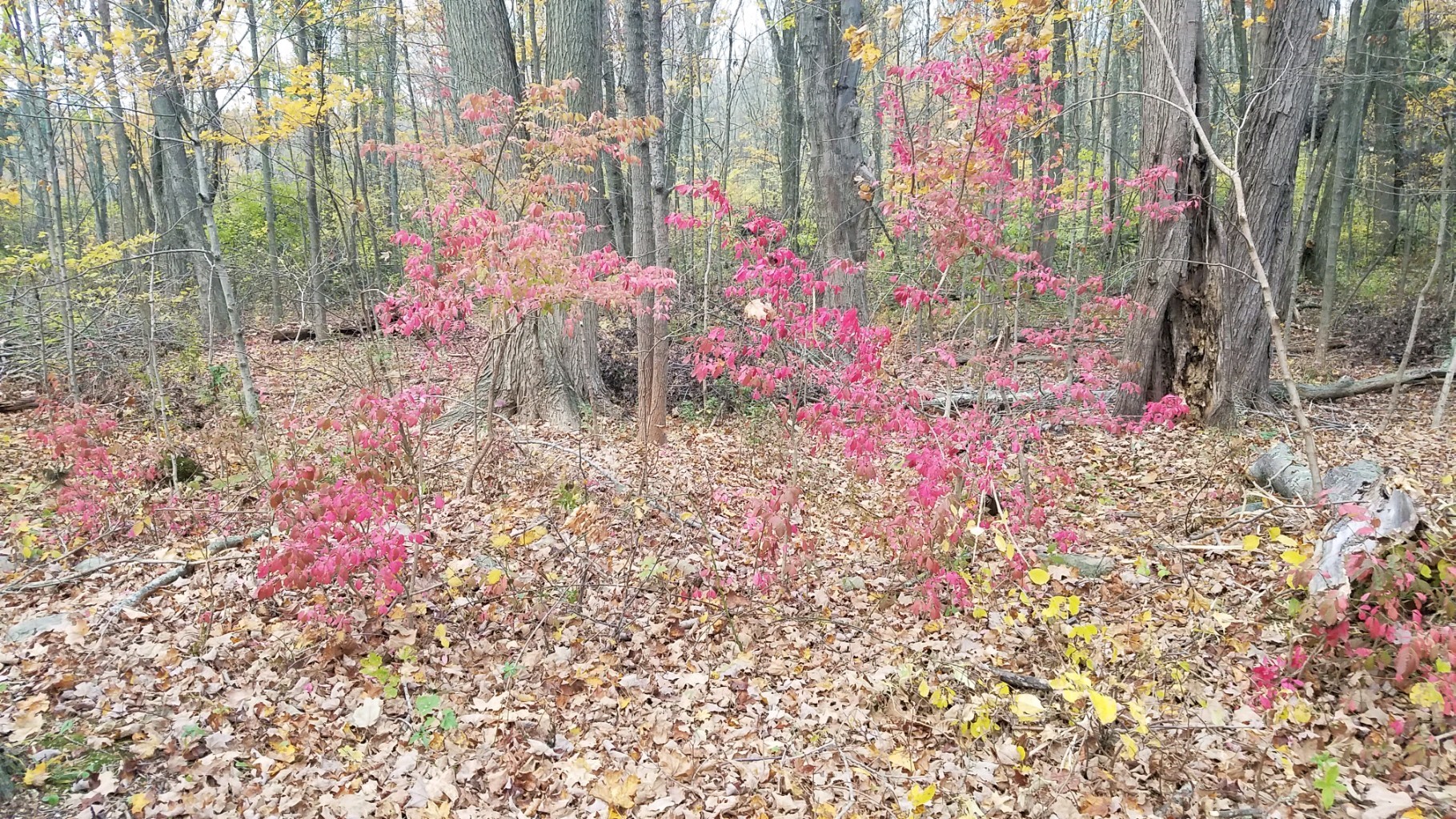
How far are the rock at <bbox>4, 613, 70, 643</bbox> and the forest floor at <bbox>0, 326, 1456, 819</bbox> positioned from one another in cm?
2

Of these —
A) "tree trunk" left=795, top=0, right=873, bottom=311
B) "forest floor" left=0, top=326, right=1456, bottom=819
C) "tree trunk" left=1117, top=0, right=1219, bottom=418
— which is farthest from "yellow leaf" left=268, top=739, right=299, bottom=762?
"tree trunk" left=795, top=0, right=873, bottom=311

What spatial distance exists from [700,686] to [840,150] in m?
7.39

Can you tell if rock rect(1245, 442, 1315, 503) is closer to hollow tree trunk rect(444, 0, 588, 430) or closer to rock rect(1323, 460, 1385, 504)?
rock rect(1323, 460, 1385, 504)

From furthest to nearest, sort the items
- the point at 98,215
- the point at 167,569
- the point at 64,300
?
1. the point at 98,215
2. the point at 64,300
3. the point at 167,569

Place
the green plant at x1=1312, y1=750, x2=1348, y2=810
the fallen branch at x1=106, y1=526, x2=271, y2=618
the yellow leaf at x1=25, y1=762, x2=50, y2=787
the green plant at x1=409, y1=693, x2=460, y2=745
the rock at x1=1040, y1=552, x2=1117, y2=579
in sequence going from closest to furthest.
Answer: the green plant at x1=1312, y1=750, x2=1348, y2=810, the yellow leaf at x1=25, y1=762, x2=50, y2=787, the green plant at x1=409, y1=693, x2=460, y2=745, the fallen branch at x1=106, y1=526, x2=271, y2=618, the rock at x1=1040, y1=552, x2=1117, y2=579

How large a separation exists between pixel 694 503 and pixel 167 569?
354 centimetres

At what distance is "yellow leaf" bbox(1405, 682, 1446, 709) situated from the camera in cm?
261

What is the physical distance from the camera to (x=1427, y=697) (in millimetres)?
2623

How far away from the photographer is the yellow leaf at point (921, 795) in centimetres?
262

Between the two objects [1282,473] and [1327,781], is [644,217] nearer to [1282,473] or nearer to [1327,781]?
[1282,473]

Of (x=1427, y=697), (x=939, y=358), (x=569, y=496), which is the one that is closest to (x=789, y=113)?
(x=939, y=358)

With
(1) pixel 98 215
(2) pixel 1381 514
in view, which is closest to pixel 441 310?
(2) pixel 1381 514

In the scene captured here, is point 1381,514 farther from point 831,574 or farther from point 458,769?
point 458,769

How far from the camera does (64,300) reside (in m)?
6.77
